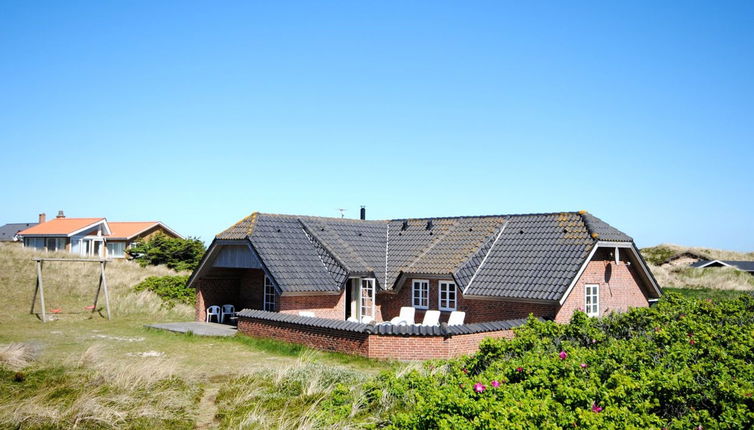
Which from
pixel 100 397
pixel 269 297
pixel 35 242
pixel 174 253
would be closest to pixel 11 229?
pixel 35 242

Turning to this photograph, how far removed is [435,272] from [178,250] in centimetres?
3300

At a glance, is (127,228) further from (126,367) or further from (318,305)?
(126,367)

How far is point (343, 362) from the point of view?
56.6 ft

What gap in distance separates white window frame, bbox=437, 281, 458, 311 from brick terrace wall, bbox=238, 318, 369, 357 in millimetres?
6532

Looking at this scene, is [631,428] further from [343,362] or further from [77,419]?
[343,362]

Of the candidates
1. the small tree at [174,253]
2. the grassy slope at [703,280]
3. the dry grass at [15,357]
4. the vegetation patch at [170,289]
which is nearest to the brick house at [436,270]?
the vegetation patch at [170,289]

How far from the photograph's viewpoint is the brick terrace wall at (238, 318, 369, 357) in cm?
1784

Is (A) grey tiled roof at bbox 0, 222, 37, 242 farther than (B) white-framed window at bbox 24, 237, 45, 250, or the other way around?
(A) grey tiled roof at bbox 0, 222, 37, 242

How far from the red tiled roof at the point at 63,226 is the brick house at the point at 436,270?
1651 inches

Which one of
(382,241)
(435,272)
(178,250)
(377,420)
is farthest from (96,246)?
(377,420)

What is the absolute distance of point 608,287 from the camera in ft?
77.4

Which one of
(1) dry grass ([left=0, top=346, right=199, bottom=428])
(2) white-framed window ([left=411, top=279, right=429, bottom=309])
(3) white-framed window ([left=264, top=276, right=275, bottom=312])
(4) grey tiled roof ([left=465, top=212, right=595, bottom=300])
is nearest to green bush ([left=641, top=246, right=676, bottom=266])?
(4) grey tiled roof ([left=465, top=212, right=595, bottom=300])

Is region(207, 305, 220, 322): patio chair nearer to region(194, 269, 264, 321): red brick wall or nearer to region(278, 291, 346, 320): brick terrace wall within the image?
region(194, 269, 264, 321): red brick wall

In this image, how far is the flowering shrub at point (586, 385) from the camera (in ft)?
25.5
